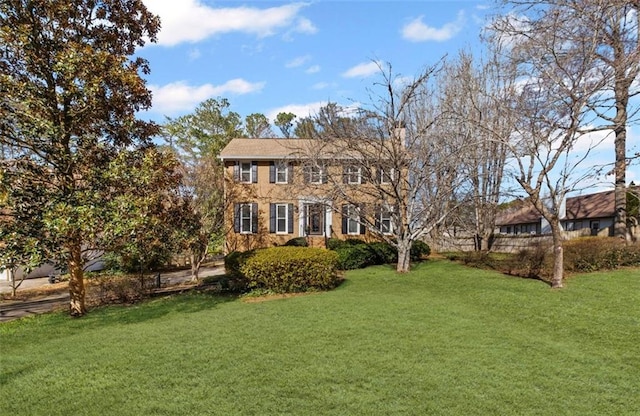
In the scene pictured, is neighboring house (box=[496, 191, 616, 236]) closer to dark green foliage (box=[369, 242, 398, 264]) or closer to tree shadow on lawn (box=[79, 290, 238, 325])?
dark green foliage (box=[369, 242, 398, 264])

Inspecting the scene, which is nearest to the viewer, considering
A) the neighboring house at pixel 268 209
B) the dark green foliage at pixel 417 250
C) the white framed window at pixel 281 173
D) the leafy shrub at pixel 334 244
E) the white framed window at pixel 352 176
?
the white framed window at pixel 352 176

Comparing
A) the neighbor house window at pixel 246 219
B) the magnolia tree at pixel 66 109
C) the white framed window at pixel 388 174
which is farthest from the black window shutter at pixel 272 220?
the magnolia tree at pixel 66 109

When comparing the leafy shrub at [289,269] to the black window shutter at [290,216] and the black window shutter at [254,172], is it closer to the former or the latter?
the black window shutter at [290,216]

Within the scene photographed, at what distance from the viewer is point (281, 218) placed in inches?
803

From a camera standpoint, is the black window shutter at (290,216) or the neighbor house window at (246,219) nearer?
the neighbor house window at (246,219)

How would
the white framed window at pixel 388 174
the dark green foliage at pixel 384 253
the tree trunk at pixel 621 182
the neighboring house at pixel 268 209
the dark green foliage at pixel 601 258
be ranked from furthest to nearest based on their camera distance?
the neighboring house at pixel 268 209, the dark green foliage at pixel 384 253, the white framed window at pixel 388 174, the tree trunk at pixel 621 182, the dark green foliage at pixel 601 258

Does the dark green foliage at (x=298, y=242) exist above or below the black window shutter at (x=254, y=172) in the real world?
below

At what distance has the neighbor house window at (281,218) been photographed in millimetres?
20297

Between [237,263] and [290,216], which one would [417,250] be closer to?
[290,216]

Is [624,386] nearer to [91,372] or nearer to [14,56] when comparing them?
[91,372]

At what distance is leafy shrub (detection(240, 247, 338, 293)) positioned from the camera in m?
10.8

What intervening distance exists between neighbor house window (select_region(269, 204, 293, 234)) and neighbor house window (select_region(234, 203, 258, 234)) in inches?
32.9

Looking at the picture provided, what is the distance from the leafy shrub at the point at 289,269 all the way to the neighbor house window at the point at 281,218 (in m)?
9.12

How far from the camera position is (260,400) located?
156 inches
